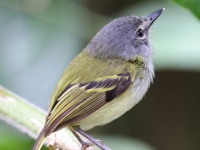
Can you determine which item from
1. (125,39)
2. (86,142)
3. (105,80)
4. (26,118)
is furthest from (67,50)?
(26,118)

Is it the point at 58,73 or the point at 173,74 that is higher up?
the point at 173,74

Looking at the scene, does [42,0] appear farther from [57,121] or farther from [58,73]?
[57,121]

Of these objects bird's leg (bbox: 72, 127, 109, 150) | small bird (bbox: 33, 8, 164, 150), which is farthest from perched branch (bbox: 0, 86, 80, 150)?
bird's leg (bbox: 72, 127, 109, 150)

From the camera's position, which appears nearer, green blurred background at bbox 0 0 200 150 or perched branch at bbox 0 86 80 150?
perched branch at bbox 0 86 80 150

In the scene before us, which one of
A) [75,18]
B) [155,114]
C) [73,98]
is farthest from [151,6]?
[155,114]

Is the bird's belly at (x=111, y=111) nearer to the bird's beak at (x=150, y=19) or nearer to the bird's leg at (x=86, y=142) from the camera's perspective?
the bird's leg at (x=86, y=142)

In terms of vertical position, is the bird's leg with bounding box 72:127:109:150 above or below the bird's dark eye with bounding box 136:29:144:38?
below

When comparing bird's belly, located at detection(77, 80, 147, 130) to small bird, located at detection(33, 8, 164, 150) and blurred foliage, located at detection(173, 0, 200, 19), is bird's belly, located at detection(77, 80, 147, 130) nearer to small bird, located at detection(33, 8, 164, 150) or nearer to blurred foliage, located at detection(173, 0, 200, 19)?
small bird, located at detection(33, 8, 164, 150)
